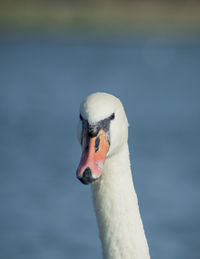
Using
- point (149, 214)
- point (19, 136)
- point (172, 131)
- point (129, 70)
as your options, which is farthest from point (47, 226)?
point (129, 70)

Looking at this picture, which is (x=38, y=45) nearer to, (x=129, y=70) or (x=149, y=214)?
(x=129, y=70)

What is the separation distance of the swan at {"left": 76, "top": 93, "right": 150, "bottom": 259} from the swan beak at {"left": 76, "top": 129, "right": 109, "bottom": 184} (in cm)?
3

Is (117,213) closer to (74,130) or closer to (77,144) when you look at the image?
(77,144)

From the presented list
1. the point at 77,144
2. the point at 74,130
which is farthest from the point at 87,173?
the point at 74,130

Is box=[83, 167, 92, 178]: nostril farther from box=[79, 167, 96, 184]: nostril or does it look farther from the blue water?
the blue water

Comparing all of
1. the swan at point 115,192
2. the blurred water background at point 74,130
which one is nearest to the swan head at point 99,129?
the swan at point 115,192

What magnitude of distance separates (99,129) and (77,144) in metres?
6.67

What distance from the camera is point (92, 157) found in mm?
2764

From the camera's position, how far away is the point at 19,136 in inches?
405

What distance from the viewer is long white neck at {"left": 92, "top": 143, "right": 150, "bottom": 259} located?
3051 mm

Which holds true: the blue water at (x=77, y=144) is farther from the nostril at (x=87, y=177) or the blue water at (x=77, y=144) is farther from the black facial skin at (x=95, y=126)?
the nostril at (x=87, y=177)

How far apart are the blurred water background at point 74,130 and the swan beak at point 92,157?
11.7ft

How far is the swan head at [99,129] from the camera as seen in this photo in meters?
2.78

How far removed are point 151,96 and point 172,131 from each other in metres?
2.08
